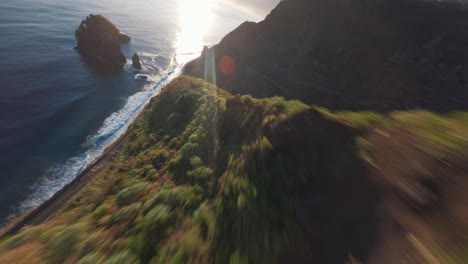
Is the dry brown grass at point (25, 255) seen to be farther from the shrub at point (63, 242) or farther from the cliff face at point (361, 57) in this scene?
the cliff face at point (361, 57)

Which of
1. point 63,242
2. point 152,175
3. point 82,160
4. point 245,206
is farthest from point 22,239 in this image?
point 82,160

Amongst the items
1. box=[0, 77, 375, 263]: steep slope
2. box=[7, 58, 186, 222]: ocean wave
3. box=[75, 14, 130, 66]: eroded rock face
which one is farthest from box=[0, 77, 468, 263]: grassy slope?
box=[75, 14, 130, 66]: eroded rock face

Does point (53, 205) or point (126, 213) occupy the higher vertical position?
point (126, 213)

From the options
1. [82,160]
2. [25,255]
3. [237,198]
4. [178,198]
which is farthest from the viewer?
[82,160]

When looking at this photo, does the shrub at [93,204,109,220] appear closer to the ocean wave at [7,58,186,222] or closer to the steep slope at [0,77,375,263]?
the steep slope at [0,77,375,263]

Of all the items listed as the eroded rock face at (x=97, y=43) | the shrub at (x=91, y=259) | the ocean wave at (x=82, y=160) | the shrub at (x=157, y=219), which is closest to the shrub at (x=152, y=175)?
the shrub at (x=157, y=219)

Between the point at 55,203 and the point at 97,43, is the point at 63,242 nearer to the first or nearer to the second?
the point at 55,203
